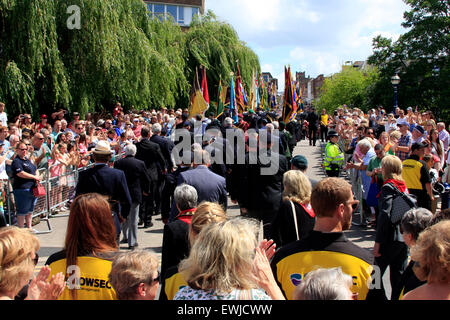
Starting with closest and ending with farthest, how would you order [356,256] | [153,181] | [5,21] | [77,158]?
[356,256], [153,181], [77,158], [5,21]

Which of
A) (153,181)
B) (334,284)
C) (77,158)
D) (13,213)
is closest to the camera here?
(334,284)

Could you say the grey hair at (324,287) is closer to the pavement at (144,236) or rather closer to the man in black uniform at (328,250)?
the man in black uniform at (328,250)

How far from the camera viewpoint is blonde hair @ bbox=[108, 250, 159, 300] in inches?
105

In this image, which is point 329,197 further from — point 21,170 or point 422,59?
point 422,59

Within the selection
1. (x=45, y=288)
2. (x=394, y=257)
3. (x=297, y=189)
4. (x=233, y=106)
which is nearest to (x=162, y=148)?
(x=297, y=189)

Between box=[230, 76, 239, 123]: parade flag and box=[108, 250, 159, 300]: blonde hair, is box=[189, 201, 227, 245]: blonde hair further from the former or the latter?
box=[230, 76, 239, 123]: parade flag

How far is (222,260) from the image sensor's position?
242 centimetres

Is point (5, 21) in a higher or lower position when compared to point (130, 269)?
higher

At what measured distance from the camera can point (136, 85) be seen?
19.1 meters

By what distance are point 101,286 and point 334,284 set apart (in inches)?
64.6

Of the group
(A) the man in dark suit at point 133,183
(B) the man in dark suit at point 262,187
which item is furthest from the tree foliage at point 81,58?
(B) the man in dark suit at point 262,187
